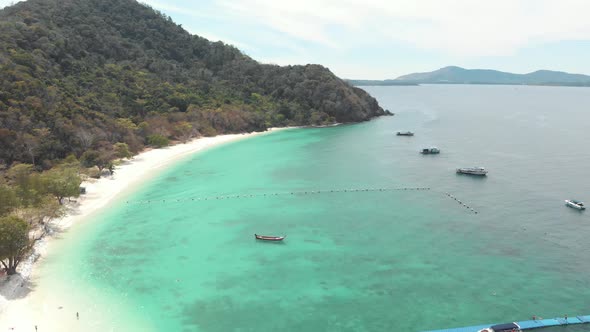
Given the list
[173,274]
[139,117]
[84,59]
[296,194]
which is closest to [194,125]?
[139,117]

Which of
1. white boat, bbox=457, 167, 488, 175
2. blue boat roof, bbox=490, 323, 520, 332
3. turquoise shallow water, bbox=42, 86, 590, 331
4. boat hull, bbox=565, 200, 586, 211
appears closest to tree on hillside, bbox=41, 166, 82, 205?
turquoise shallow water, bbox=42, 86, 590, 331

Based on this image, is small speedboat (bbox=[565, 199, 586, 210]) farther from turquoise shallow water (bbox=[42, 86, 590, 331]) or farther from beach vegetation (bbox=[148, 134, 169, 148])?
beach vegetation (bbox=[148, 134, 169, 148])

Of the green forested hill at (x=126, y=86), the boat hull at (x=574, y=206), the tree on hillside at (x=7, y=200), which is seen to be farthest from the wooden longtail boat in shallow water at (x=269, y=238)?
the boat hull at (x=574, y=206)

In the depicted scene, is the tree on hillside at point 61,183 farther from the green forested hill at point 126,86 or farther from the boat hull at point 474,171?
the boat hull at point 474,171

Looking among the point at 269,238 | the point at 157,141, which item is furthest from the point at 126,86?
the point at 269,238

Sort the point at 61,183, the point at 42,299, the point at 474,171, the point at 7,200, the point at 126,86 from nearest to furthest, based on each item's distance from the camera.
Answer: the point at 42,299 → the point at 7,200 → the point at 61,183 → the point at 474,171 → the point at 126,86

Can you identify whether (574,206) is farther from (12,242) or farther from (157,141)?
(157,141)
